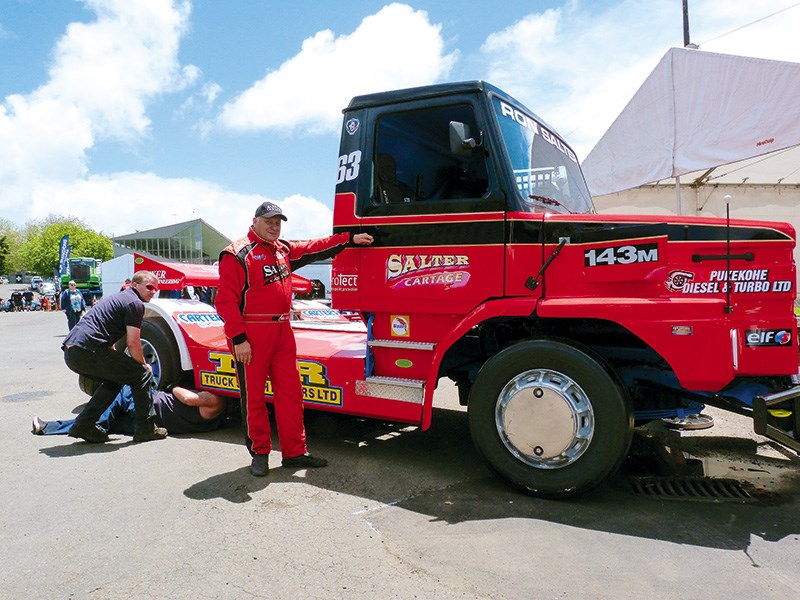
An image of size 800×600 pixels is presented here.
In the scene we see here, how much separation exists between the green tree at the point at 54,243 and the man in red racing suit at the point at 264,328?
85862mm

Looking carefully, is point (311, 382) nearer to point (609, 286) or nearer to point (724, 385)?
point (609, 286)

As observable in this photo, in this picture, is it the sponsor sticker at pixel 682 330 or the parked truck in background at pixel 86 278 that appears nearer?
the sponsor sticker at pixel 682 330

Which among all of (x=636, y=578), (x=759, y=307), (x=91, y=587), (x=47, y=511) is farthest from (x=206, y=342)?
(x=759, y=307)

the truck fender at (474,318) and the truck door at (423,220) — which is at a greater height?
the truck door at (423,220)

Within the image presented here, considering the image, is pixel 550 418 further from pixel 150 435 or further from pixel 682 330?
pixel 150 435

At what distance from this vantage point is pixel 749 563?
267 centimetres

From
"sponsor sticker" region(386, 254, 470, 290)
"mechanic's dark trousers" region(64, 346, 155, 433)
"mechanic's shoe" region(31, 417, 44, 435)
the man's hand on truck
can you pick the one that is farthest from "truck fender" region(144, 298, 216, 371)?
"sponsor sticker" region(386, 254, 470, 290)

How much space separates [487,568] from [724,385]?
5.41ft

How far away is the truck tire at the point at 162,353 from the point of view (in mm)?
5539

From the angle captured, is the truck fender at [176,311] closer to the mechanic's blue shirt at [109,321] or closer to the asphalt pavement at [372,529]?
the mechanic's blue shirt at [109,321]

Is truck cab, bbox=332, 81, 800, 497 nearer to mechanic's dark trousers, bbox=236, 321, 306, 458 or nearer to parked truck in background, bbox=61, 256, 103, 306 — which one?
mechanic's dark trousers, bbox=236, 321, 306, 458

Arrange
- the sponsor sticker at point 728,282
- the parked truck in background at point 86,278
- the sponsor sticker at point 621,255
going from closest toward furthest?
the sponsor sticker at point 728,282
the sponsor sticker at point 621,255
the parked truck in background at point 86,278

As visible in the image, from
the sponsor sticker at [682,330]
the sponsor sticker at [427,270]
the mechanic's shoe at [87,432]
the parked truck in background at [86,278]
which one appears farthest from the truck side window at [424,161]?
the parked truck in background at [86,278]

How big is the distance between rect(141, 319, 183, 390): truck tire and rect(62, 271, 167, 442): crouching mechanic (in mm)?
432
